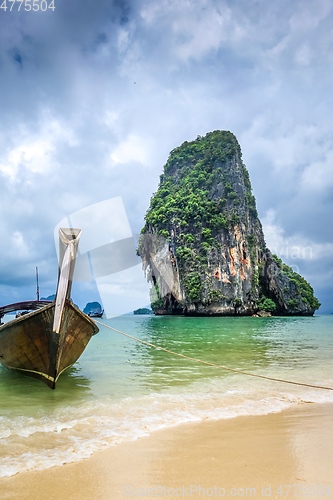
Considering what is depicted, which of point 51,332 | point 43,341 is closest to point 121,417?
point 51,332

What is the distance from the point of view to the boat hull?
4.83 metres

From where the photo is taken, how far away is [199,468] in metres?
2.28

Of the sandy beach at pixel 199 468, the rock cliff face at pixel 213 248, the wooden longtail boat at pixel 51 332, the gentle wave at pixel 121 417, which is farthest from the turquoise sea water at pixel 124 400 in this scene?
the rock cliff face at pixel 213 248

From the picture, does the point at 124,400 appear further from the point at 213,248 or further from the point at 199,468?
the point at 213,248

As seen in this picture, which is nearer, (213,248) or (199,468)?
(199,468)

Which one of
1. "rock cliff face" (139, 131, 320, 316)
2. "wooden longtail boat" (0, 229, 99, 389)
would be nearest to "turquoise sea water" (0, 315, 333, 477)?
"wooden longtail boat" (0, 229, 99, 389)

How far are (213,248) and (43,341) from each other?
3600cm

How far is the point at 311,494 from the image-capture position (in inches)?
75.2

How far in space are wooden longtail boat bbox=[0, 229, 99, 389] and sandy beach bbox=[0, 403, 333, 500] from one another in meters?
2.57

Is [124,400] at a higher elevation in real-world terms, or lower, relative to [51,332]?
lower

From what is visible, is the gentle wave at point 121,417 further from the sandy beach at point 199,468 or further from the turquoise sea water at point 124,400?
the sandy beach at point 199,468

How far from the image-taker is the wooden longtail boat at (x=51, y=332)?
15.6 feet

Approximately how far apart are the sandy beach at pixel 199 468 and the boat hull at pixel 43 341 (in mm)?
2603

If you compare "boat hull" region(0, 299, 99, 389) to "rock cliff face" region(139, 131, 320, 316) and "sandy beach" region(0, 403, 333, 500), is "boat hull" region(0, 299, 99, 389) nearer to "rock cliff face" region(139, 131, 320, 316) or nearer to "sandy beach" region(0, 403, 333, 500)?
"sandy beach" region(0, 403, 333, 500)
